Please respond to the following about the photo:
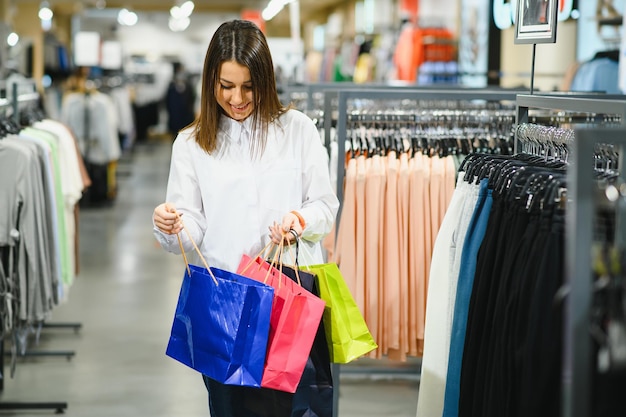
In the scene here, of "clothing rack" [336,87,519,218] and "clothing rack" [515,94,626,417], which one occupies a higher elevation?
"clothing rack" [336,87,519,218]

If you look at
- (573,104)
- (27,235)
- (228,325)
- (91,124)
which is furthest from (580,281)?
(91,124)

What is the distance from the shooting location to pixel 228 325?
7.74 ft

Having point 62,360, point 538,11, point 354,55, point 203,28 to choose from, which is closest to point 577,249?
point 538,11

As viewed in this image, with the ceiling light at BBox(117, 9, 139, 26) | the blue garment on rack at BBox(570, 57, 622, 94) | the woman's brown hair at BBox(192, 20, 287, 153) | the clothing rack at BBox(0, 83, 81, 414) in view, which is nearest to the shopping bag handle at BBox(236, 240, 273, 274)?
the woman's brown hair at BBox(192, 20, 287, 153)

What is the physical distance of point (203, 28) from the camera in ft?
99.6

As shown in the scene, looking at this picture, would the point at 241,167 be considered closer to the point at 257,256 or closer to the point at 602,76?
the point at 257,256

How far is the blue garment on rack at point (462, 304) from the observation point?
8.36ft

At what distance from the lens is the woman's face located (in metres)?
2.60

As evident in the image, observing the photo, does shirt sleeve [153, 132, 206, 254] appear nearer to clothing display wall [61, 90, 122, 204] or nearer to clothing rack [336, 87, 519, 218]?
clothing rack [336, 87, 519, 218]

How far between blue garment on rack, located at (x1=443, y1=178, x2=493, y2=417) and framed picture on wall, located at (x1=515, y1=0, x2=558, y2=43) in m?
0.57

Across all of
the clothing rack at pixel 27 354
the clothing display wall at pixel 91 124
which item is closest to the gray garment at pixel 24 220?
the clothing rack at pixel 27 354

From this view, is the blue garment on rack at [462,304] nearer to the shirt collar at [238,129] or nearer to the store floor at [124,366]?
the shirt collar at [238,129]

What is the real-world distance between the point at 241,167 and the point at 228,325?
0.54 meters

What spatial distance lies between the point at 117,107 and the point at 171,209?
11518 millimetres
